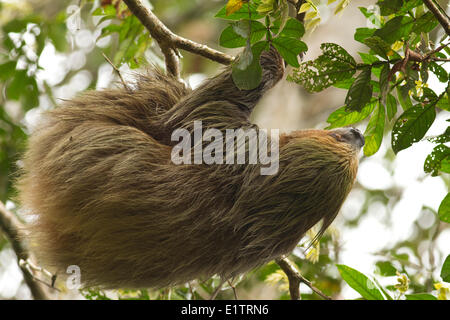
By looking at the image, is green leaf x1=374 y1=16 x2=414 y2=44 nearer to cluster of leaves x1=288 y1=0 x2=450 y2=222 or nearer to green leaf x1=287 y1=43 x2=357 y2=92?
cluster of leaves x1=288 y1=0 x2=450 y2=222

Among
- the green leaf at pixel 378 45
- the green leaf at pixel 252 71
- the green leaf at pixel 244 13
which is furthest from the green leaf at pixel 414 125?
the green leaf at pixel 244 13

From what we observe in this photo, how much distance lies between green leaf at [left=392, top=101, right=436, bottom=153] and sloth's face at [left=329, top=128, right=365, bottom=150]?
0.97 m

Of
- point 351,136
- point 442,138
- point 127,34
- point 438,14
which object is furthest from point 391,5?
point 127,34

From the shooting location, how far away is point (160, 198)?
4.22 metres

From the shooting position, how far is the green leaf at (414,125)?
364 centimetres

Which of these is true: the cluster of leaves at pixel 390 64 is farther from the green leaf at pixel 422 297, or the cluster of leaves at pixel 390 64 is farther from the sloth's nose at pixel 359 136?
the sloth's nose at pixel 359 136

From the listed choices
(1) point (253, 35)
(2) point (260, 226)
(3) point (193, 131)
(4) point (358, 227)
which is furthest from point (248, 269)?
(4) point (358, 227)

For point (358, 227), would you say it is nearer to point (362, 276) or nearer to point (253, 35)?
point (362, 276)

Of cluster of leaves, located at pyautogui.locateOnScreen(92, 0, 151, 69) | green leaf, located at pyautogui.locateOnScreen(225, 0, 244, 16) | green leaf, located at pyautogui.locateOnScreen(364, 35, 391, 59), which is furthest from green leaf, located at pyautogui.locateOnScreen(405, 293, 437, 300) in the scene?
cluster of leaves, located at pyautogui.locateOnScreen(92, 0, 151, 69)

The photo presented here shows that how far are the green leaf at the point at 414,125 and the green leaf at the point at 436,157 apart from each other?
18 centimetres

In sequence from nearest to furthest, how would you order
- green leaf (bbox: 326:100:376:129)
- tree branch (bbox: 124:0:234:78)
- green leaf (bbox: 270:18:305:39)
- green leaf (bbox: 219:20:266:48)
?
1. green leaf (bbox: 219:20:266:48)
2. green leaf (bbox: 270:18:305:39)
3. green leaf (bbox: 326:100:376:129)
4. tree branch (bbox: 124:0:234:78)

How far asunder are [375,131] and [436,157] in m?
0.64

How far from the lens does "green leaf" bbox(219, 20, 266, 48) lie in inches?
130

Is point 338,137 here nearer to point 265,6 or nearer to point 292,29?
point 292,29
